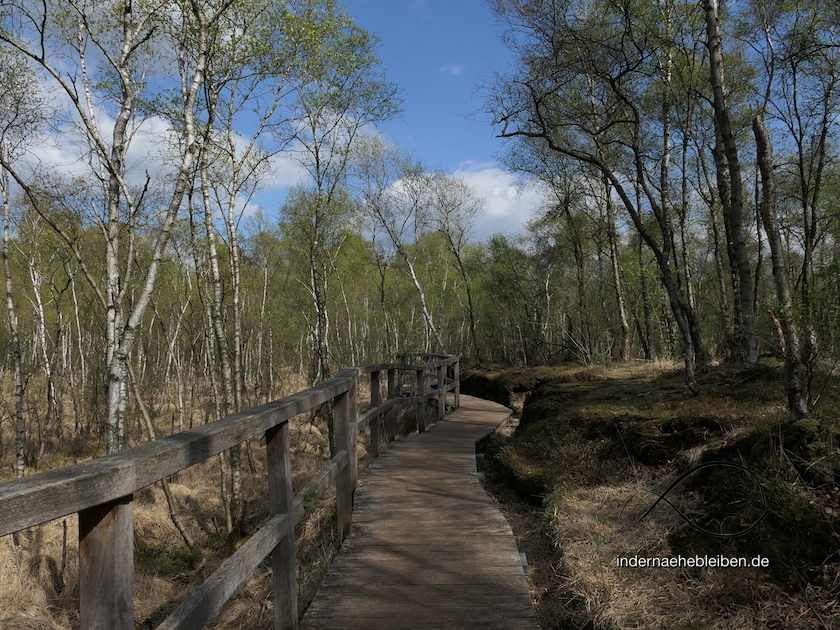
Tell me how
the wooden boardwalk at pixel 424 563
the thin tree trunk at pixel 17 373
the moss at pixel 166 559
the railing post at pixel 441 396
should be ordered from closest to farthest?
the wooden boardwalk at pixel 424 563 < the moss at pixel 166 559 < the thin tree trunk at pixel 17 373 < the railing post at pixel 441 396

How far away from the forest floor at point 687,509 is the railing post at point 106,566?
226cm

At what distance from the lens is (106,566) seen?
129 cm

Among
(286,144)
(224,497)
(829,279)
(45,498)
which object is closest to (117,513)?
(45,498)

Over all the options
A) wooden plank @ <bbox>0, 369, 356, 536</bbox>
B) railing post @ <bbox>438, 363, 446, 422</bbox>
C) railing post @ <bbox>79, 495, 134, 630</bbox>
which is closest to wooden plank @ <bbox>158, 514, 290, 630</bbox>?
railing post @ <bbox>79, 495, 134, 630</bbox>

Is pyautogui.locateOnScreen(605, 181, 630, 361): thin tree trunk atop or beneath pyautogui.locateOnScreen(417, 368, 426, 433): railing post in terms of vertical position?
atop

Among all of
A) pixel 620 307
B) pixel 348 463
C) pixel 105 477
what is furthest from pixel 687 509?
pixel 620 307

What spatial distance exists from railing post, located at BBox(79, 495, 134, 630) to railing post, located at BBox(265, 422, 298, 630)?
1.19 metres

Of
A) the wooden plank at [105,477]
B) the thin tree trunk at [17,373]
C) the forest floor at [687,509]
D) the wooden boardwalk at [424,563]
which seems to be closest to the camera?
the wooden plank at [105,477]

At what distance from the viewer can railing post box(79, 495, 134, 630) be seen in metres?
1.26

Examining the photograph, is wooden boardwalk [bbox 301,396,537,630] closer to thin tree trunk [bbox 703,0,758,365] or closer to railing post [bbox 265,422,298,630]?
railing post [bbox 265,422,298,630]

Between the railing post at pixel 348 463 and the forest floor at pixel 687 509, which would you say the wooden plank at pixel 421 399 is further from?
the railing post at pixel 348 463

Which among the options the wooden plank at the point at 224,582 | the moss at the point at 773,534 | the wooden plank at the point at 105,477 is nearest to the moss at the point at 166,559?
the wooden plank at the point at 224,582

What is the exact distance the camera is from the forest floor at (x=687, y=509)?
251 centimetres

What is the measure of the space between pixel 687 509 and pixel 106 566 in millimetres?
3567
